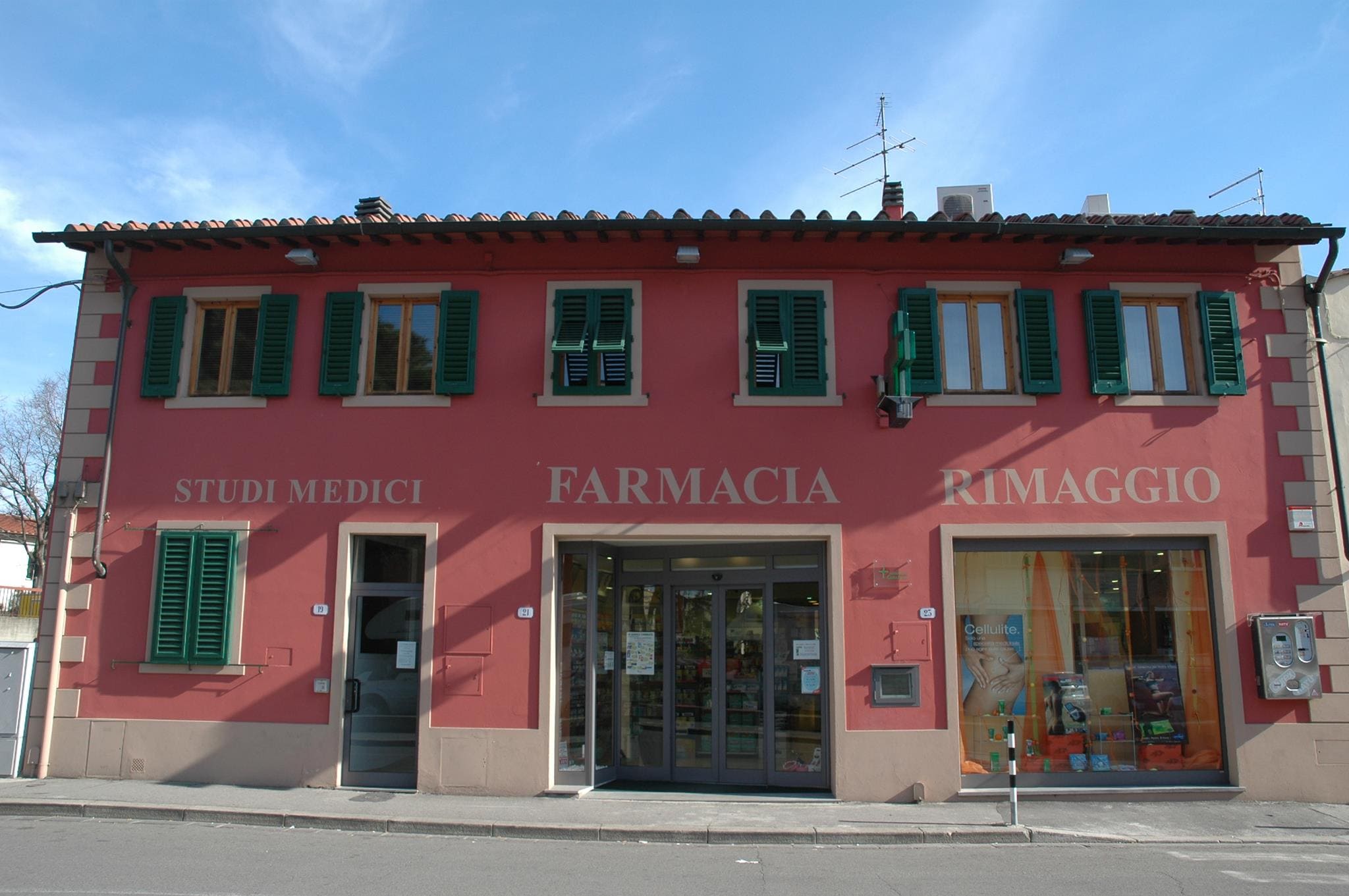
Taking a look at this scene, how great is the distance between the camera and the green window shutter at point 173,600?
36.1 ft

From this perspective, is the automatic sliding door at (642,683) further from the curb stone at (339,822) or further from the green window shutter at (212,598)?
the green window shutter at (212,598)

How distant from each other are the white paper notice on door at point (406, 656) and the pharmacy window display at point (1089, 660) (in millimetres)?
6059

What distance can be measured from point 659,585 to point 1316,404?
7743mm

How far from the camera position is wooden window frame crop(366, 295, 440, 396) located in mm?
11477

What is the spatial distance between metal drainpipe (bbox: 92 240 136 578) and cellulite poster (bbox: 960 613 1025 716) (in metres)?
9.84

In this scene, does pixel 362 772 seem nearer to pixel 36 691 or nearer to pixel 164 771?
pixel 164 771

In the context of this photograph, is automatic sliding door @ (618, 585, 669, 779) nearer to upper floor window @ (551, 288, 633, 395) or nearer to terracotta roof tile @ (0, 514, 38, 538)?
upper floor window @ (551, 288, 633, 395)

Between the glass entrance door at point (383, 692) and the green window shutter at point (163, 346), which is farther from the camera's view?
the green window shutter at point (163, 346)

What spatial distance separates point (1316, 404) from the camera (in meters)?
11.0

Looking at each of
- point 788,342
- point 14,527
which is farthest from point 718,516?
point 14,527

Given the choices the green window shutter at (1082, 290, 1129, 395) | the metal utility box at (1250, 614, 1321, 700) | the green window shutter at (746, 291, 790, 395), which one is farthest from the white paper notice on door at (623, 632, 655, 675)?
the metal utility box at (1250, 614, 1321, 700)

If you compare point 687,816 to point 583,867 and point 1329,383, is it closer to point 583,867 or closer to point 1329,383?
point 583,867

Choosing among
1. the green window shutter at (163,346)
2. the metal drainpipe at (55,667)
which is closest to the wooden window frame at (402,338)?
the green window shutter at (163,346)

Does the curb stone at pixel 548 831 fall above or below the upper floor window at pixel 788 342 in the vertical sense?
below
